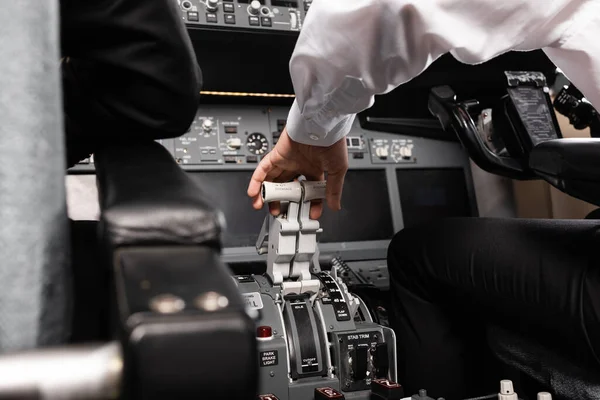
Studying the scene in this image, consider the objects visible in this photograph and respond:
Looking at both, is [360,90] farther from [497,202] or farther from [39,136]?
[497,202]

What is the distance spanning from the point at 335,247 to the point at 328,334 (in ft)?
2.42

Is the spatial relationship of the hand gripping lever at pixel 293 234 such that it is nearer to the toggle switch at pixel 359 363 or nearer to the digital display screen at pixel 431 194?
the toggle switch at pixel 359 363

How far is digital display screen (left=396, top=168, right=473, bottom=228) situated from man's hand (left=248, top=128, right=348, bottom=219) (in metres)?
0.99

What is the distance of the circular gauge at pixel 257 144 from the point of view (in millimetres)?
2393

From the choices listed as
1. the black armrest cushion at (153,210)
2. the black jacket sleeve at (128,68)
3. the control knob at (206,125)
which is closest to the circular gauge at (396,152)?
the control knob at (206,125)

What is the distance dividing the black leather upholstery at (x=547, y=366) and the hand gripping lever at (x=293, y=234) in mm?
546

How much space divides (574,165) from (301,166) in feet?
2.53

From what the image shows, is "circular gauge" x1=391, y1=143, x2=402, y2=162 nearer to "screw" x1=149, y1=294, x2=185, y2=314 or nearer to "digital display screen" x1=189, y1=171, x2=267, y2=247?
"digital display screen" x1=189, y1=171, x2=267, y2=247

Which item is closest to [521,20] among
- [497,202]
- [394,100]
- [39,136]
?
[39,136]

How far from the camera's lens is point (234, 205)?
2320mm

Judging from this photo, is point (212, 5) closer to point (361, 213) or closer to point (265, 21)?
point (265, 21)

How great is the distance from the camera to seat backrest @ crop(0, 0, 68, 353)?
0.47 metres

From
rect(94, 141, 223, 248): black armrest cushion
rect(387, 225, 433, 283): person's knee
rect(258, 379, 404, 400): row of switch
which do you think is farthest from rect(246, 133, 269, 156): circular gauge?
rect(94, 141, 223, 248): black armrest cushion

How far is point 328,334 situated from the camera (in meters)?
1.67
